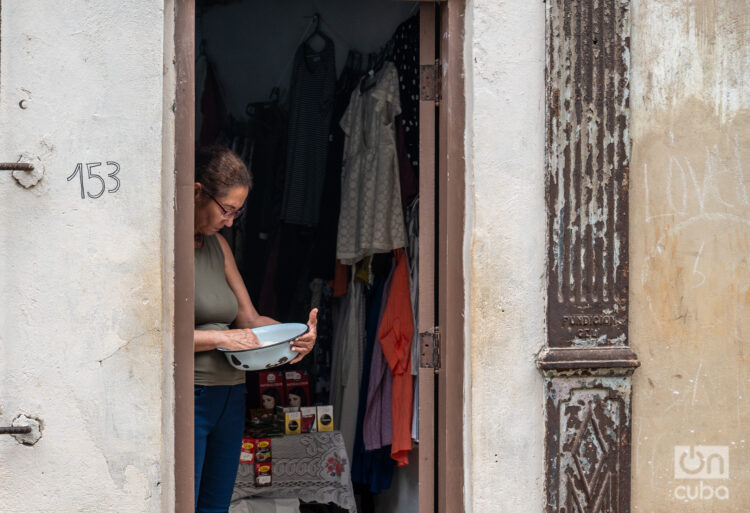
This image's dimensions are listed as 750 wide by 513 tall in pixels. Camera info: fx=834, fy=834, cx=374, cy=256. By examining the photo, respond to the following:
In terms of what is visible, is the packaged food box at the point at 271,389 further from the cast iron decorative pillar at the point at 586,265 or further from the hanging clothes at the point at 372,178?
the cast iron decorative pillar at the point at 586,265

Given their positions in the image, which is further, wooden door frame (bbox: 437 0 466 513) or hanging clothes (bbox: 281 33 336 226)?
hanging clothes (bbox: 281 33 336 226)

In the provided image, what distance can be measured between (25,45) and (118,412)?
135 centimetres

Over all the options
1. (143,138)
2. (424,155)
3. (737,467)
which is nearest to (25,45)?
(143,138)

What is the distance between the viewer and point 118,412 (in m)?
2.99

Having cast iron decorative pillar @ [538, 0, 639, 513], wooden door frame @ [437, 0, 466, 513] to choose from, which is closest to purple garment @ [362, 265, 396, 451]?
wooden door frame @ [437, 0, 466, 513]

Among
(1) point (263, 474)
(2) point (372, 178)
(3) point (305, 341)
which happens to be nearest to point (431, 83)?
(3) point (305, 341)

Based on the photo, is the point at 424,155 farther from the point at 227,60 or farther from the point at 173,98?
the point at 227,60

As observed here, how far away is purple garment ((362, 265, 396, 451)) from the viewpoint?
4781 mm

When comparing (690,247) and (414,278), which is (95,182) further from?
(690,247)

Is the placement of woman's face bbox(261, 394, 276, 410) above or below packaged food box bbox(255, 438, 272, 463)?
above

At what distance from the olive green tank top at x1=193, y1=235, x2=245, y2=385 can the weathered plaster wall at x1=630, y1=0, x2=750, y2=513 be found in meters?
1.68

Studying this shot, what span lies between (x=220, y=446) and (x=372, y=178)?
1.84m

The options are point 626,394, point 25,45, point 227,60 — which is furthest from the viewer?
point 227,60

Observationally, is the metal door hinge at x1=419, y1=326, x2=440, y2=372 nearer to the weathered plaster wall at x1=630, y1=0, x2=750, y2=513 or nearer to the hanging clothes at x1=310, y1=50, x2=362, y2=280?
the weathered plaster wall at x1=630, y1=0, x2=750, y2=513
